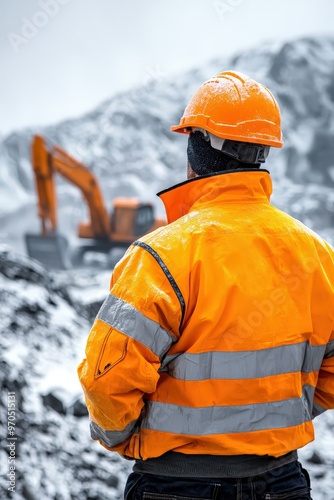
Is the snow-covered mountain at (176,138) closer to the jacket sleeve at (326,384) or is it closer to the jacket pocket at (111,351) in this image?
the jacket sleeve at (326,384)

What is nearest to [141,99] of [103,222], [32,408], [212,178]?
[103,222]

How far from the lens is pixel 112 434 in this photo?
4.29 ft

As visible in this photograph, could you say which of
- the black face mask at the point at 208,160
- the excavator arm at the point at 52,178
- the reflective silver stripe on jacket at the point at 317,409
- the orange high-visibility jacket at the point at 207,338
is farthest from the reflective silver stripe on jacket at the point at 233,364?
the excavator arm at the point at 52,178

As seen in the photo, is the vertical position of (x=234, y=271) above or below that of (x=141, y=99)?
above

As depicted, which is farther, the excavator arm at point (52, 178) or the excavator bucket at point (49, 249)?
the excavator bucket at point (49, 249)

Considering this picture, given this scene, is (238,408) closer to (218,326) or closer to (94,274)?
(218,326)

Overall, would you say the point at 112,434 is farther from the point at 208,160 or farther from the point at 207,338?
the point at 208,160

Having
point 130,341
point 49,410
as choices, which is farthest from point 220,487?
point 49,410

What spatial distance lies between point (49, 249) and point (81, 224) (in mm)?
938

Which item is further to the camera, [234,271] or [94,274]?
[94,274]

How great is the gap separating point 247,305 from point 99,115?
41.8ft

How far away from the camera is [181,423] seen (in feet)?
4.17

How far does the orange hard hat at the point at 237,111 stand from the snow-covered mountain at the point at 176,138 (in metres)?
11.7

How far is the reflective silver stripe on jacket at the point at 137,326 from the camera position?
4.02 ft
